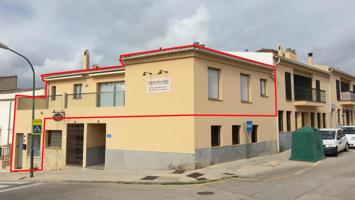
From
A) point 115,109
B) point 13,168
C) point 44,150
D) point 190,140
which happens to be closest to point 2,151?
point 13,168

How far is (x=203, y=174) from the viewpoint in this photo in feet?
43.3

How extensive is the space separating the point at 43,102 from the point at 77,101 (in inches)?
134

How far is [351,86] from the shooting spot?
34844 millimetres

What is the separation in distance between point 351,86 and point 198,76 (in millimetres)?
27778

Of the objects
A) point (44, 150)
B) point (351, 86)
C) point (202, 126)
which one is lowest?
point (44, 150)

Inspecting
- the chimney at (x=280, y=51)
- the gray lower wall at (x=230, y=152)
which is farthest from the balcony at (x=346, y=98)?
the gray lower wall at (x=230, y=152)

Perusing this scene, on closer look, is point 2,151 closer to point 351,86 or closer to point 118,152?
point 118,152

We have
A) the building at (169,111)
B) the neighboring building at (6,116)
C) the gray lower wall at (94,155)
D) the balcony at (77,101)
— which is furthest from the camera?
the neighboring building at (6,116)

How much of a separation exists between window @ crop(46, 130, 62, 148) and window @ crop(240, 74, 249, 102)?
40.7 feet

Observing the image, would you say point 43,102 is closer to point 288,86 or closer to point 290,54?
point 288,86

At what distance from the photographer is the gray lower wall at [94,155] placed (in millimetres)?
18422

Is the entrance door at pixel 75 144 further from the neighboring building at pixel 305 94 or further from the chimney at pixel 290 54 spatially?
the chimney at pixel 290 54

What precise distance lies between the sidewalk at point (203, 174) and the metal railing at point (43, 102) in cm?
554

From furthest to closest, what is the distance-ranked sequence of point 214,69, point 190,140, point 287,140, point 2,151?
point 2,151 → point 287,140 → point 214,69 → point 190,140
